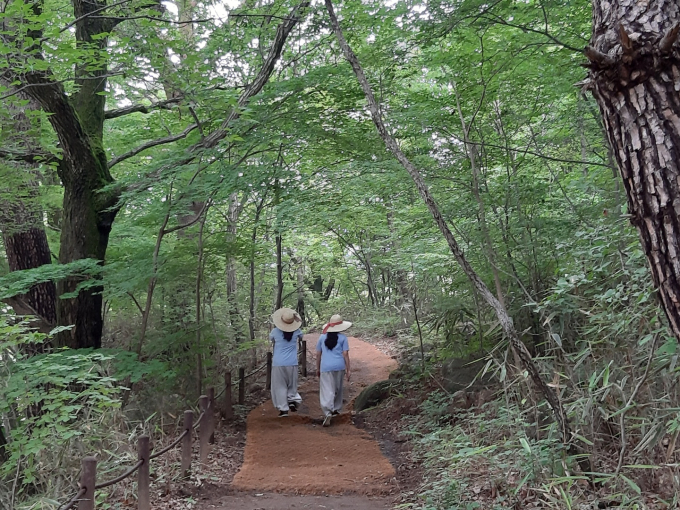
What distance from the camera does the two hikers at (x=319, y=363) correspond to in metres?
8.84

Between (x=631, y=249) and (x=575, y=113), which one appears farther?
(x=575, y=113)

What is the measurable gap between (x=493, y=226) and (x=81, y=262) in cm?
610

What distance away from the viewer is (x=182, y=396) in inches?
364

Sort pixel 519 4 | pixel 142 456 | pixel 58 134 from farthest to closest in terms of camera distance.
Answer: pixel 58 134, pixel 519 4, pixel 142 456

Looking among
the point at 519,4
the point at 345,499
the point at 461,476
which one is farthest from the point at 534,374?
the point at 519,4

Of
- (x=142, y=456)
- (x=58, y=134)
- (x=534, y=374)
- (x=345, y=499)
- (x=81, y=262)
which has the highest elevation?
(x=58, y=134)

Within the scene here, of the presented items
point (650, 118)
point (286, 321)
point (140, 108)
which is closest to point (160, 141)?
point (140, 108)

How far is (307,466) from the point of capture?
6.75 meters

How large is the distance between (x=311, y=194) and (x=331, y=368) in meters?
2.97

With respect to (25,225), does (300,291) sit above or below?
below

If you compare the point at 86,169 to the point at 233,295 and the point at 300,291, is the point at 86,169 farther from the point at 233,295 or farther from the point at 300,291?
the point at 300,291

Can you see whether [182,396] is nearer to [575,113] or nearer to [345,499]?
[345,499]

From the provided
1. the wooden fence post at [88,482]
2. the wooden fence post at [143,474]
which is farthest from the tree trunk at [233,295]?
the wooden fence post at [88,482]

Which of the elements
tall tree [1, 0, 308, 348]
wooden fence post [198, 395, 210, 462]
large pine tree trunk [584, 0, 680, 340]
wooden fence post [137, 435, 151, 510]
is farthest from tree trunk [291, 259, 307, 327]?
large pine tree trunk [584, 0, 680, 340]
